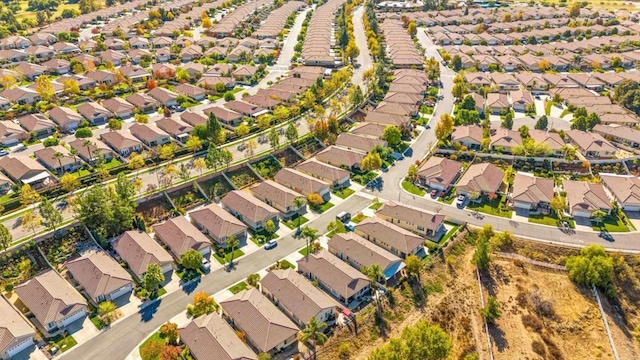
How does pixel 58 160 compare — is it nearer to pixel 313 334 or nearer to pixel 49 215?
pixel 49 215

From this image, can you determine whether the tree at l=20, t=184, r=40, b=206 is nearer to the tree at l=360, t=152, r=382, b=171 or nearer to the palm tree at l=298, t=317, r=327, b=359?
the palm tree at l=298, t=317, r=327, b=359

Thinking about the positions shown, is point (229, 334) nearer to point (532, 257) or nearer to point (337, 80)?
point (532, 257)

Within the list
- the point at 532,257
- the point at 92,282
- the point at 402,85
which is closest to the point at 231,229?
the point at 92,282

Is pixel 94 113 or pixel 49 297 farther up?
pixel 94 113

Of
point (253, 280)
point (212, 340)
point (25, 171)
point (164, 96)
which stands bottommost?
point (253, 280)

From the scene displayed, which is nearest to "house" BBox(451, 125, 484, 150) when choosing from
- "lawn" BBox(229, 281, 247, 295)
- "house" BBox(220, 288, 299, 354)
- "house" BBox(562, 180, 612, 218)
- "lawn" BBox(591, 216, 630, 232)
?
"house" BBox(562, 180, 612, 218)

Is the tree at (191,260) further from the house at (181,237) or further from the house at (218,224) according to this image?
the house at (218,224)

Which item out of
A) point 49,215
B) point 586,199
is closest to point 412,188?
point 586,199
